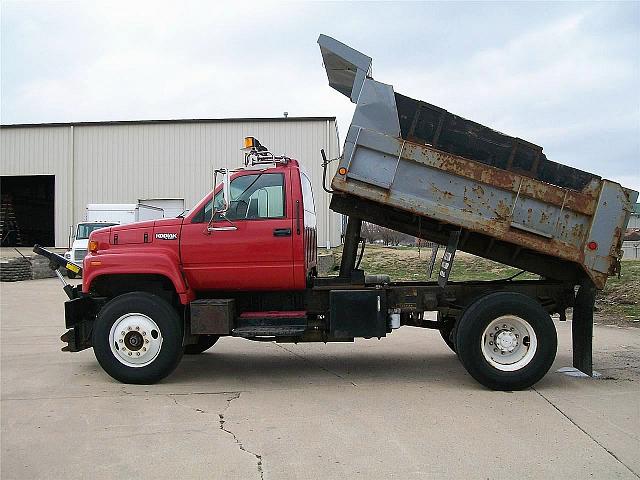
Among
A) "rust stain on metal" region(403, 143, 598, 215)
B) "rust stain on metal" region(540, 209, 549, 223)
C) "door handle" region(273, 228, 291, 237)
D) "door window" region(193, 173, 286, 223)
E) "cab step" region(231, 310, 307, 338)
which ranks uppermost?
"rust stain on metal" region(403, 143, 598, 215)

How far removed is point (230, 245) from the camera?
7.13 metres

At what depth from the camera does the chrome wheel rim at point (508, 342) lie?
273 inches

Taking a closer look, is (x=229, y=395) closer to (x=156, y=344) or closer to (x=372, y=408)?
(x=156, y=344)

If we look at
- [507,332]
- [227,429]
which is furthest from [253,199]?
[507,332]

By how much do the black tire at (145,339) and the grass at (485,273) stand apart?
352 centimetres

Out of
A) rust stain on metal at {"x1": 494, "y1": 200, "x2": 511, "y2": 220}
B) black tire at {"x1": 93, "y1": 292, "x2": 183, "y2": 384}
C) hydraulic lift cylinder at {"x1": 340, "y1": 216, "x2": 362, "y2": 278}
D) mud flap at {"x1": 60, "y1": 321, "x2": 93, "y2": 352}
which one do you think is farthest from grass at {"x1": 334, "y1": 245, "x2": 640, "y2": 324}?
mud flap at {"x1": 60, "y1": 321, "x2": 93, "y2": 352}

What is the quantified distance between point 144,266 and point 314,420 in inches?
107

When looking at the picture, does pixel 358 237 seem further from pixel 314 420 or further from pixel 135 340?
pixel 135 340

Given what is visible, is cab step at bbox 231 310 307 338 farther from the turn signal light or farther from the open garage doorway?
the open garage doorway

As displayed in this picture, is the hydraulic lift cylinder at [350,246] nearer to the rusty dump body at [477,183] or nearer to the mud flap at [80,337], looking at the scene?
the rusty dump body at [477,183]

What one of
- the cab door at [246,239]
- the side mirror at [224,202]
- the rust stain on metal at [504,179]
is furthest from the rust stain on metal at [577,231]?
the side mirror at [224,202]

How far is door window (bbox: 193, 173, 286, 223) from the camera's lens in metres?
7.20

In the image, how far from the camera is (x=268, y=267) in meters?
7.14

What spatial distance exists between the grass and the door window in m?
2.31
